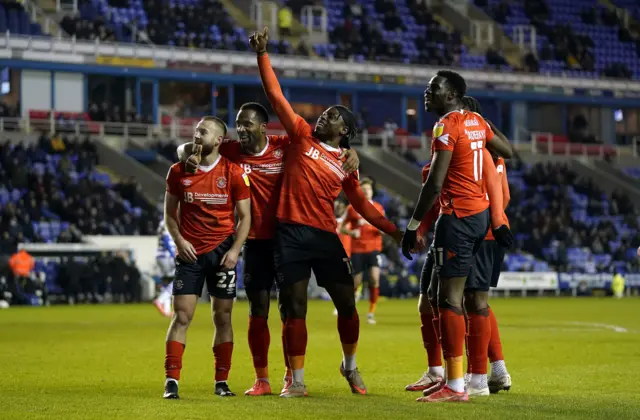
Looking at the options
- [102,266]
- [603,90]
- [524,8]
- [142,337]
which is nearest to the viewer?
[142,337]

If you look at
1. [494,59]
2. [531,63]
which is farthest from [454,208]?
[531,63]

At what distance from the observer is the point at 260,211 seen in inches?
402

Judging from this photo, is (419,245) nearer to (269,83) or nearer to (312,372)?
(269,83)

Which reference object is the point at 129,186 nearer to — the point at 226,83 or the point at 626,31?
the point at 226,83

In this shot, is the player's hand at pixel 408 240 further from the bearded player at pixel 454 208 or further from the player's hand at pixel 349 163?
the player's hand at pixel 349 163

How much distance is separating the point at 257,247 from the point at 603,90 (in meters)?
53.1

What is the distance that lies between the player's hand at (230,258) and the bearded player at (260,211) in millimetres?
393

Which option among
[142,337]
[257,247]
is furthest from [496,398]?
[142,337]

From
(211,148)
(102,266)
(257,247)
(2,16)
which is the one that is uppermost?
(2,16)

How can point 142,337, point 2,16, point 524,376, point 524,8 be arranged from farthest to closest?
point 524,8 → point 2,16 → point 142,337 → point 524,376

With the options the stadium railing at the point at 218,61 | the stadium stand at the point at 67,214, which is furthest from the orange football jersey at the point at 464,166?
the stadium railing at the point at 218,61

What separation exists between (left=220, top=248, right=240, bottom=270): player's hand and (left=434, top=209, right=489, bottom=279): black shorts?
61.3 inches

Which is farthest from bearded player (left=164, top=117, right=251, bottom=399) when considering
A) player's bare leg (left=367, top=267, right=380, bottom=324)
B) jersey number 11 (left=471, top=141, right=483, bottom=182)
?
player's bare leg (left=367, top=267, right=380, bottom=324)

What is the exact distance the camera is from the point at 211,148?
995 cm
